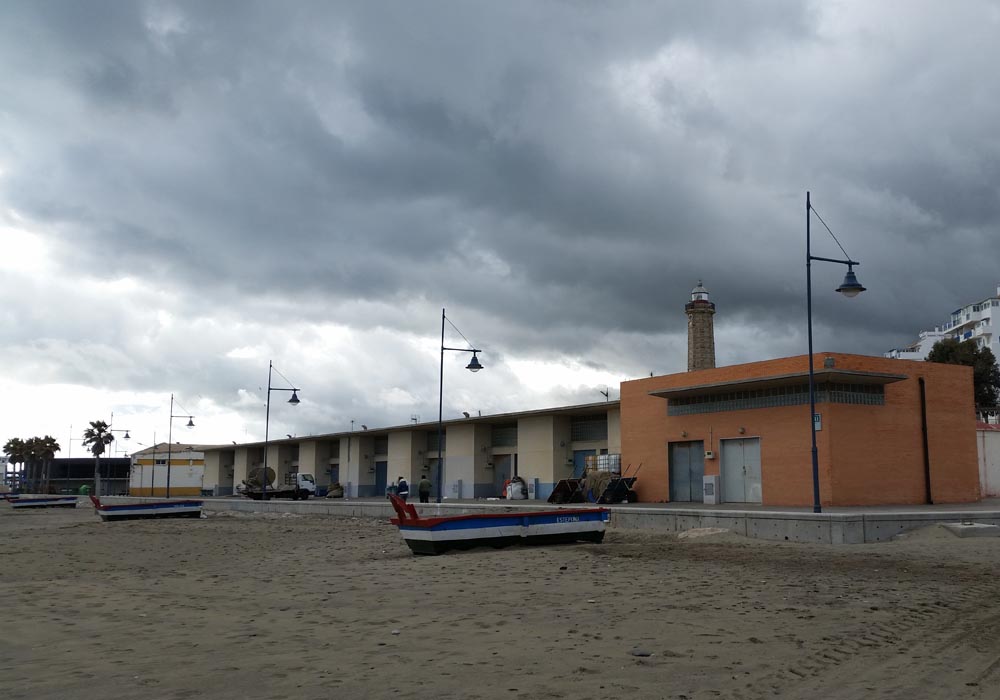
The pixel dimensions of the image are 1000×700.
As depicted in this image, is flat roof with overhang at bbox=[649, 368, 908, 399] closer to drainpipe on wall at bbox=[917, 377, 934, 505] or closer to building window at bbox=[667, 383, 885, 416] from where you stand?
building window at bbox=[667, 383, 885, 416]

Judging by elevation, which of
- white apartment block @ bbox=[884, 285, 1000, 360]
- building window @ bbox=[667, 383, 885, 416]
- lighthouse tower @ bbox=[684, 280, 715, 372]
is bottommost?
building window @ bbox=[667, 383, 885, 416]

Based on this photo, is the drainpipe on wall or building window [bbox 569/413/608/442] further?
building window [bbox 569/413/608/442]

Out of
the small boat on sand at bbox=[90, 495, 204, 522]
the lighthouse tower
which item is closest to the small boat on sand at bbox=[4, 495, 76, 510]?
the small boat on sand at bbox=[90, 495, 204, 522]

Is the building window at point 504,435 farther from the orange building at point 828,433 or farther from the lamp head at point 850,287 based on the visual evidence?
the lamp head at point 850,287

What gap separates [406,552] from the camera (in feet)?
66.8

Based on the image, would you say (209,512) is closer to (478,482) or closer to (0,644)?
(478,482)

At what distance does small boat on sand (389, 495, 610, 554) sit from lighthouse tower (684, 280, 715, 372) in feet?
70.1

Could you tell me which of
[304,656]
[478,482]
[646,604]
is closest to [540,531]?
[646,604]

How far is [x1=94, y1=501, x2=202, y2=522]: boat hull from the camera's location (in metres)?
37.9

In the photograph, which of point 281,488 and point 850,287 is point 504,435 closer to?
point 281,488

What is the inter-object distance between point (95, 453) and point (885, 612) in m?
105

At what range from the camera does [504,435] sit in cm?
5138

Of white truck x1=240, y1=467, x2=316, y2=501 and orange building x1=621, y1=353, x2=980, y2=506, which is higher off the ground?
orange building x1=621, y1=353, x2=980, y2=506

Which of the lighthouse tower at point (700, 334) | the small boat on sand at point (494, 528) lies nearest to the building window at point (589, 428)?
the lighthouse tower at point (700, 334)
